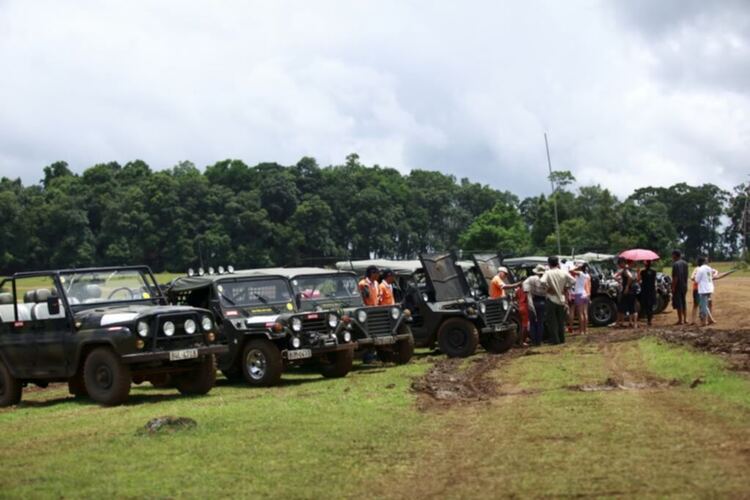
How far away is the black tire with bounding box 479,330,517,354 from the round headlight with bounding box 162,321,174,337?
26.1 feet

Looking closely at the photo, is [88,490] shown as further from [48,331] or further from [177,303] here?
[177,303]

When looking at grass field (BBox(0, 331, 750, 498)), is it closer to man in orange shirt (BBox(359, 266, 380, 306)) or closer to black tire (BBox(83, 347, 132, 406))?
black tire (BBox(83, 347, 132, 406))

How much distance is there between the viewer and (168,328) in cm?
1325

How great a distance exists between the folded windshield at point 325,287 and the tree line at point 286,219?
40611mm

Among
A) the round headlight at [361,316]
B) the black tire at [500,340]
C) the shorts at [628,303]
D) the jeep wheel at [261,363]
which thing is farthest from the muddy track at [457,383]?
the shorts at [628,303]

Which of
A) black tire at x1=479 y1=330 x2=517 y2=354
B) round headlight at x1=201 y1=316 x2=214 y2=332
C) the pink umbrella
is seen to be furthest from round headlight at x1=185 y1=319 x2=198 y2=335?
the pink umbrella

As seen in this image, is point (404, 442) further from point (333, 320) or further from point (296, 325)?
point (333, 320)

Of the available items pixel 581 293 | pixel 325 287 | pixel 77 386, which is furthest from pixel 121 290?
pixel 581 293

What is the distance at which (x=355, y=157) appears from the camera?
10538 centimetres

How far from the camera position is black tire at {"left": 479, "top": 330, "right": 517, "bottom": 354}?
64.4ft

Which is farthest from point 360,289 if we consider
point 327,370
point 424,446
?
point 424,446

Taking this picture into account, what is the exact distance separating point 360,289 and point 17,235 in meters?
55.9

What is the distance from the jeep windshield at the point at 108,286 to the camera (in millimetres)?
14109

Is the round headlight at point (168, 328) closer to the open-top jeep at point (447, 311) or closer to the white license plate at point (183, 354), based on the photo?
the white license plate at point (183, 354)
